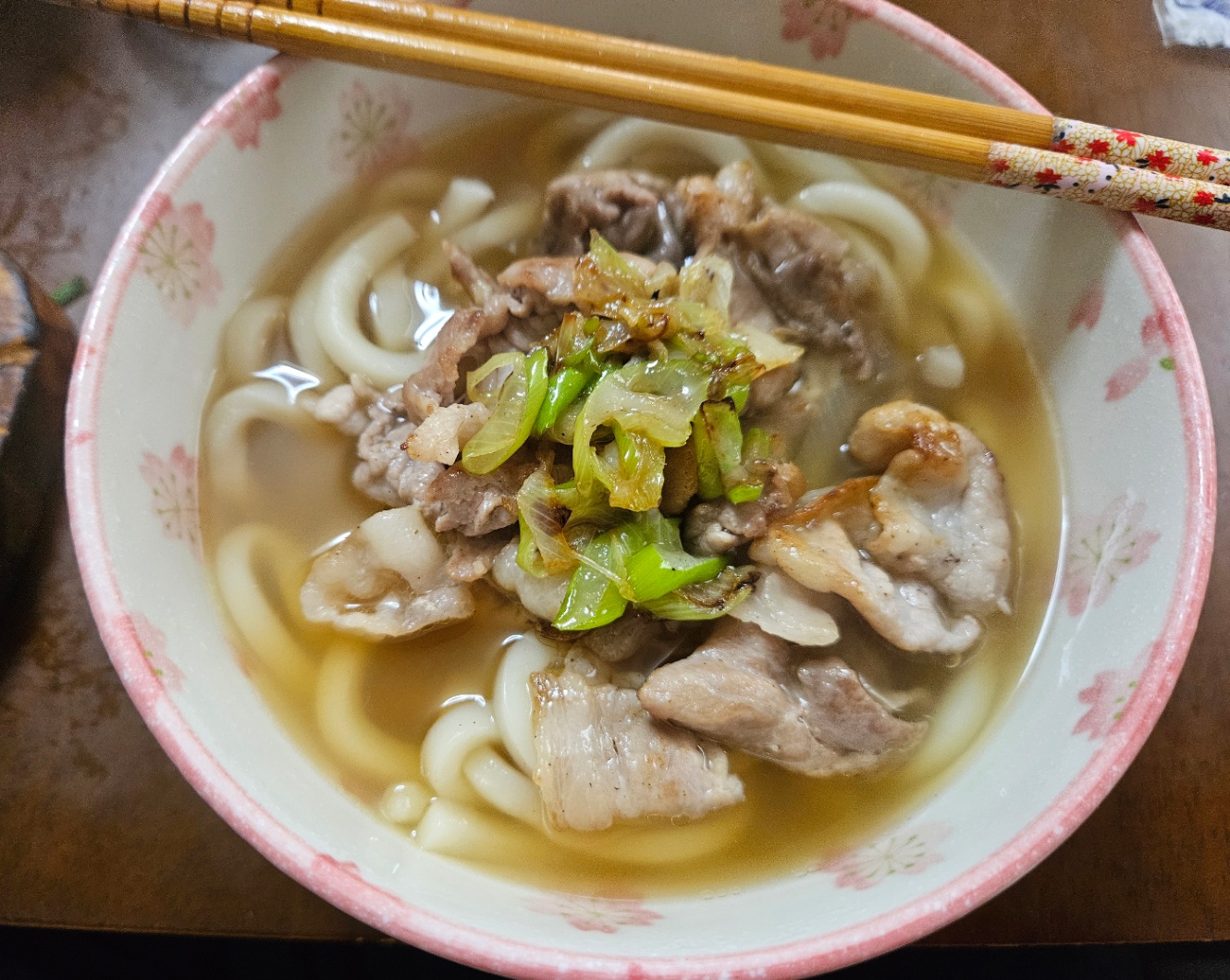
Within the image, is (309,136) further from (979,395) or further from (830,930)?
(830,930)

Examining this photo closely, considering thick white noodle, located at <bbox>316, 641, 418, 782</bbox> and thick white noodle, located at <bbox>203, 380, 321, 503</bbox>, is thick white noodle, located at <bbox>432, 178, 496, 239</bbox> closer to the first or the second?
thick white noodle, located at <bbox>203, 380, 321, 503</bbox>

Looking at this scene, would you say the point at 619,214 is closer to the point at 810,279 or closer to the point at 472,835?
the point at 810,279

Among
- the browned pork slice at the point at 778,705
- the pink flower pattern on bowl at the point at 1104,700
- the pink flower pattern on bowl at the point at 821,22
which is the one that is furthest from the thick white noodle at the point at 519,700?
the pink flower pattern on bowl at the point at 821,22

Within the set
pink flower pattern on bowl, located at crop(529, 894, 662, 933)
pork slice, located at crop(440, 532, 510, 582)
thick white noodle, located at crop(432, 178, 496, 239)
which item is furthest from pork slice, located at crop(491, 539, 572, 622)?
thick white noodle, located at crop(432, 178, 496, 239)

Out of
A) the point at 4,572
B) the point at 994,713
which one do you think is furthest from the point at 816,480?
the point at 4,572

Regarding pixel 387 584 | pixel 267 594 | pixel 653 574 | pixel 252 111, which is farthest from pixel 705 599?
pixel 252 111

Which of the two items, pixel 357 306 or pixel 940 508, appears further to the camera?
pixel 357 306
